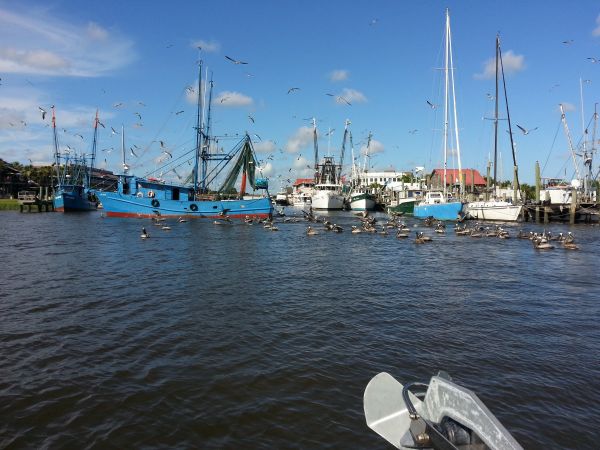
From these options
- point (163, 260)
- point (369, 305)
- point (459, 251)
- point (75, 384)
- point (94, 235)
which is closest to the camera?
point (75, 384)

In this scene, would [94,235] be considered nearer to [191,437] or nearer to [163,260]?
[163,260]

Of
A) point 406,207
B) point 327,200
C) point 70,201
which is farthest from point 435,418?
point 70,201

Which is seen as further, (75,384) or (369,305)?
(369,305)

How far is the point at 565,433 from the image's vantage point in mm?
7141

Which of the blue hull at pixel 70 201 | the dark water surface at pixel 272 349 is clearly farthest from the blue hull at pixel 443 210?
the blue hull at pixel 70 201

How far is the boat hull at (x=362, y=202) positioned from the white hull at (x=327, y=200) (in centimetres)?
312

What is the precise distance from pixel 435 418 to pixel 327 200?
301 feet

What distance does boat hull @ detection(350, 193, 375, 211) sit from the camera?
3826 inches

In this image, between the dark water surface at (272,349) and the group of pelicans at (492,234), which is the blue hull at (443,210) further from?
the dark water surface at (272,349)

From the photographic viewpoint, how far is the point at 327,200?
320 ft

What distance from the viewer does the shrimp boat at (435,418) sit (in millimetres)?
5363

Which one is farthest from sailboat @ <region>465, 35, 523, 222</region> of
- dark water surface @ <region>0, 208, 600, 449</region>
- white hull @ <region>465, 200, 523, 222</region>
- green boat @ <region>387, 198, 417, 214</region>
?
dark water surface @ <region>0, 208, 600, 449</region>

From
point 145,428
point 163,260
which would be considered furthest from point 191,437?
point 163,260

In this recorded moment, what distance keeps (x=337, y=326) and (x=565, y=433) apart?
640 centimetres
